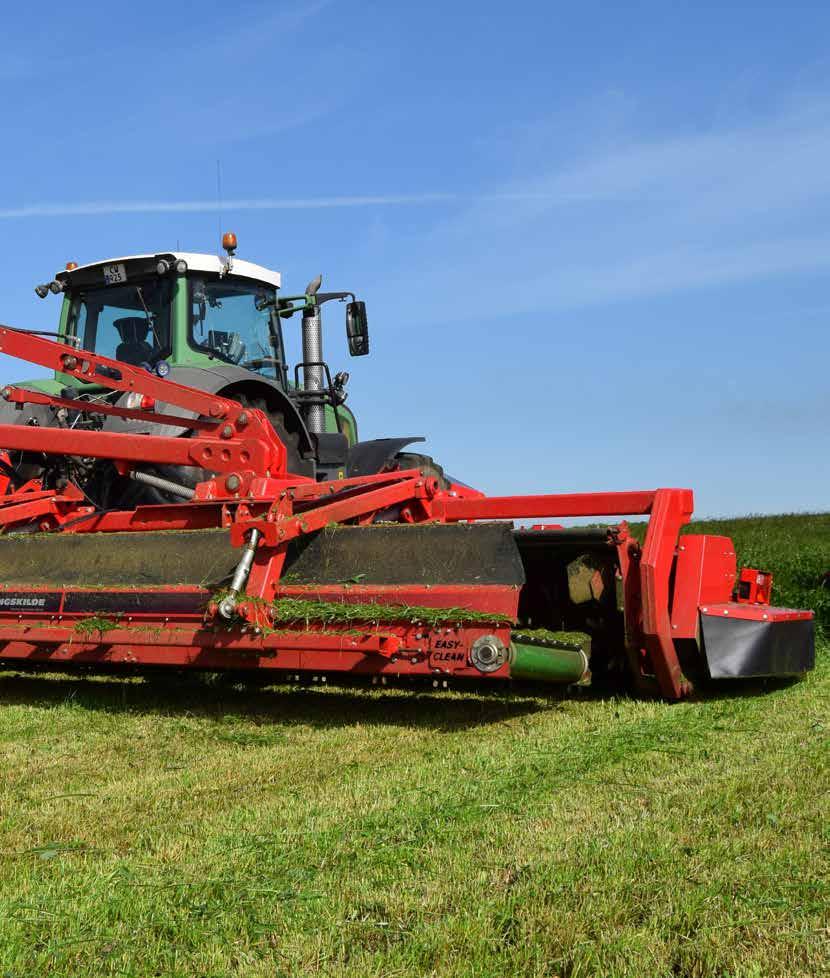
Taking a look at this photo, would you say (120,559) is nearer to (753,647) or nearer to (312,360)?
(312,360)

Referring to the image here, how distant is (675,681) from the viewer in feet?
18.1

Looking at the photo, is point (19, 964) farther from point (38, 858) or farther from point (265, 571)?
point (265, 571)

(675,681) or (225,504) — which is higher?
(225,504)

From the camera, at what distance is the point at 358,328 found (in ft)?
27.6

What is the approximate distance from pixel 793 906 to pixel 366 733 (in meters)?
2.65

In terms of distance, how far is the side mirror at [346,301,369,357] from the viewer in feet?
27.5

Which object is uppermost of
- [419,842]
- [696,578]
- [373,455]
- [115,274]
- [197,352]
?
[115,274]

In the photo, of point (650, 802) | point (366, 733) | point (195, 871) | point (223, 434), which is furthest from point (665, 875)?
point (223, 434)

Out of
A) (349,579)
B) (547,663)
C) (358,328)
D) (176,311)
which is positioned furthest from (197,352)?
(547,663)

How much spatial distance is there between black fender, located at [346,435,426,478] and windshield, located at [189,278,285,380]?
92 centimetres

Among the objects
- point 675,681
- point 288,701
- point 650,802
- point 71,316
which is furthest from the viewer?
point 71,316

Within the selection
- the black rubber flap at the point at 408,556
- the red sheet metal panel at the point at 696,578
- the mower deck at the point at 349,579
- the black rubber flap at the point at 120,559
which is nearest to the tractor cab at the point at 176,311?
the mower deck at the point at 349,579

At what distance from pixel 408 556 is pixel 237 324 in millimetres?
3491

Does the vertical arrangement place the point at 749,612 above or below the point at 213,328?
below
